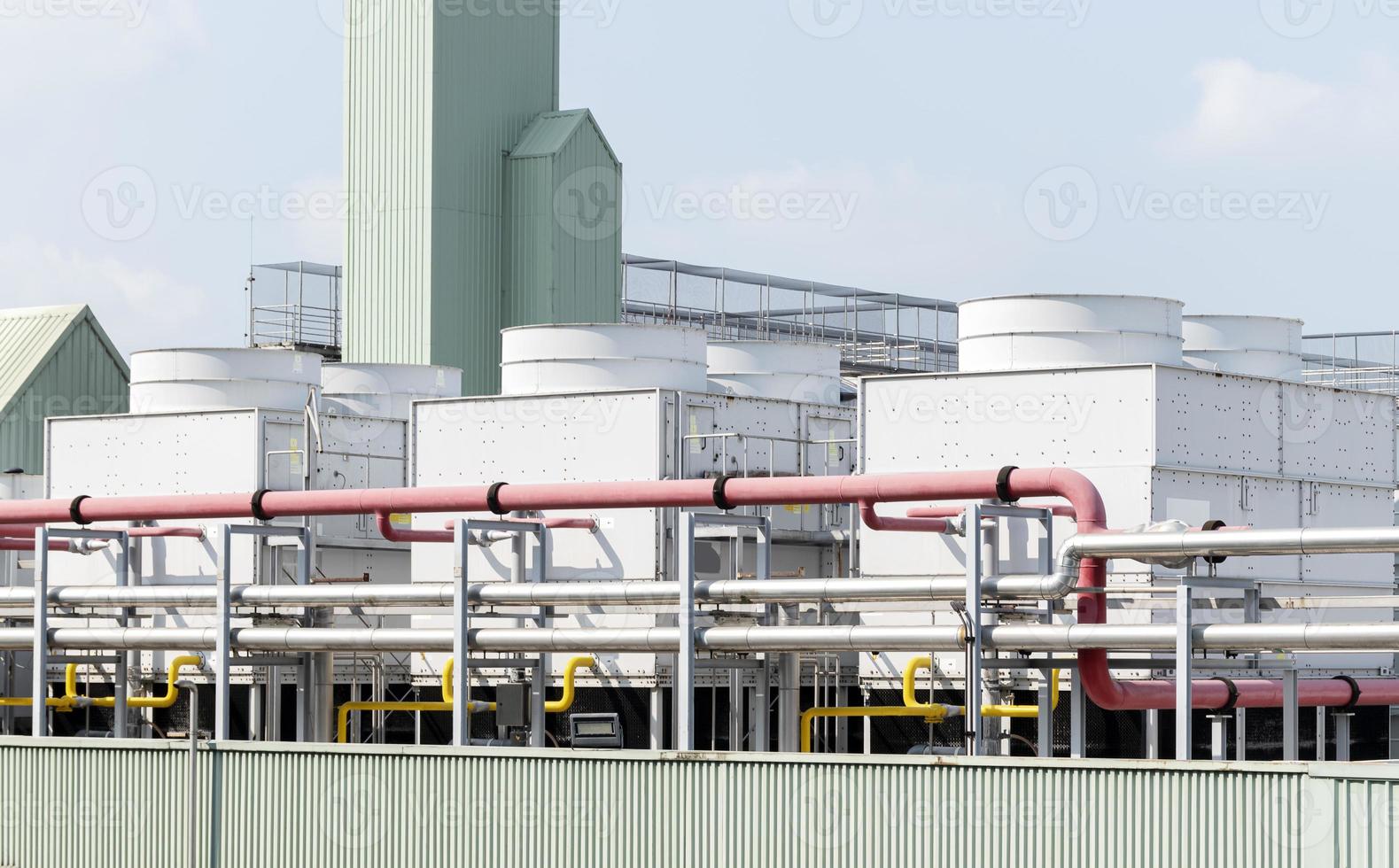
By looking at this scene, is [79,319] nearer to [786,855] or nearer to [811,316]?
[811,316]

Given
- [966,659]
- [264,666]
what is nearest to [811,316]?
[264,666]

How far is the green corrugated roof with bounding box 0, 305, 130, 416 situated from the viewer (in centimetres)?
4075

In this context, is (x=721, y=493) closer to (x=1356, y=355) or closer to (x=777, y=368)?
(x=777, y=368)

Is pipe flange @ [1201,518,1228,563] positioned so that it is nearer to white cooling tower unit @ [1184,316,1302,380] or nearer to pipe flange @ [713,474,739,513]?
pipe flange @ [713,474,739,513]

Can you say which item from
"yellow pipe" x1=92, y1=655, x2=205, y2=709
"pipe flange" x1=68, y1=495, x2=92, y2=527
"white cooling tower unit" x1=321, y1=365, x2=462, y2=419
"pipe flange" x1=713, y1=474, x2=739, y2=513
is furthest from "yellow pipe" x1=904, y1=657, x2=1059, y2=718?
"white cooling tower unit" x1=321, y1=365, x2=462, y2=419

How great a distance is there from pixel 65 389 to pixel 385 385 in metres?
13.3

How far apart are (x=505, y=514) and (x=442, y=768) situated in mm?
5755

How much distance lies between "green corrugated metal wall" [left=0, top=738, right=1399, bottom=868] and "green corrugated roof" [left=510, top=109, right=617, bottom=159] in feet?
65.6

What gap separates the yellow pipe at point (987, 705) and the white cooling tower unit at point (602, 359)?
5.07 m

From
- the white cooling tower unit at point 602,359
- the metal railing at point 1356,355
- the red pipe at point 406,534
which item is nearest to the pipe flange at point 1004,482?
the white cooling tower unit at point 602,359

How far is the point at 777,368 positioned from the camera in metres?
29.5

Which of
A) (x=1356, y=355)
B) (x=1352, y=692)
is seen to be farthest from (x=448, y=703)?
(x=1356, y=355)

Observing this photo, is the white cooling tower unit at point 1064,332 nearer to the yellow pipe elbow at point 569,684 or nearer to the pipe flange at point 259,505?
the yellow pipe elbow at point 569,684

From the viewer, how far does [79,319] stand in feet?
137
